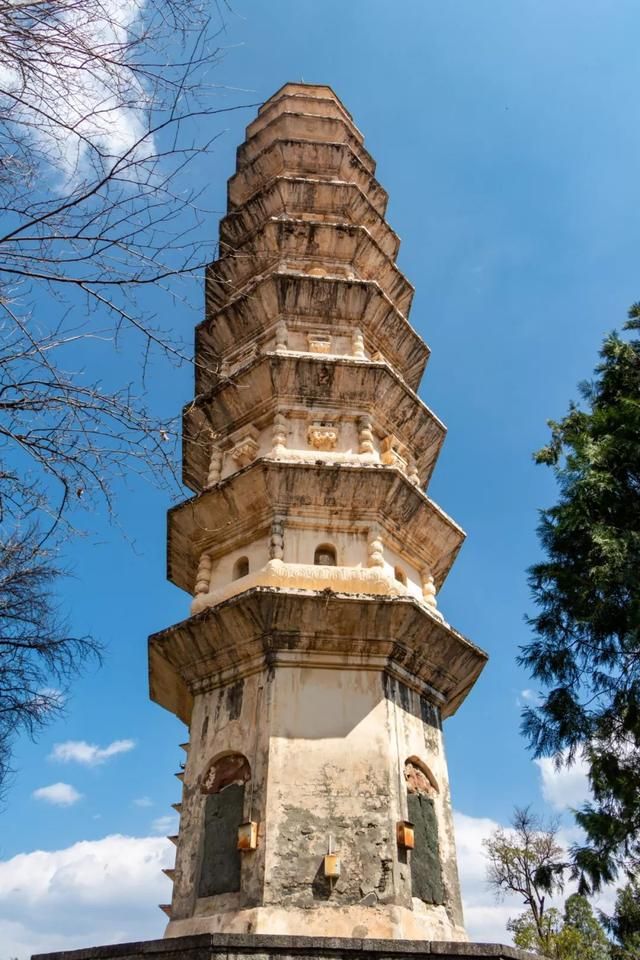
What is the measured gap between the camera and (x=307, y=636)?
8.05 meters

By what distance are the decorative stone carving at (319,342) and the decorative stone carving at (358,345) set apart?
398 millimetres

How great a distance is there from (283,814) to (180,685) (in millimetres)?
2708

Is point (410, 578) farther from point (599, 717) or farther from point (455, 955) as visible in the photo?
point (455, 955)

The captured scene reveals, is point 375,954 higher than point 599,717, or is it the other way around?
point 599,717

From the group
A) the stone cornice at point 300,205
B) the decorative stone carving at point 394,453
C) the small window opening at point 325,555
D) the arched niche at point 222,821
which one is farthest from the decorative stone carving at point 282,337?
the arched niche at point 222,821

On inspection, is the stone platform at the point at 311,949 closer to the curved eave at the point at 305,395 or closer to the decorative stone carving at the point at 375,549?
the decorative stone carving at the point at 375,549

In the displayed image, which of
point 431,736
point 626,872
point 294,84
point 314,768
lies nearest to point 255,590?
point 314,768

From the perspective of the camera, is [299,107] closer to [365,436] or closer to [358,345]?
[358,345]

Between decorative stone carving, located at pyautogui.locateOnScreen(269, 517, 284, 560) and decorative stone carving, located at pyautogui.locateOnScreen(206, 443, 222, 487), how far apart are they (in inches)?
67.1

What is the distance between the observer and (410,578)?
9898mm

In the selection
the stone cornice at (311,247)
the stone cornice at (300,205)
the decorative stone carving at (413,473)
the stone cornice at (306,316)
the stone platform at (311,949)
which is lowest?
the stone platform at (311,949)

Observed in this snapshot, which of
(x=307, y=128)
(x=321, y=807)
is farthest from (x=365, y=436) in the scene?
(x=307, y=128)

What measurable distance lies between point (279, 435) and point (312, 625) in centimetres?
304

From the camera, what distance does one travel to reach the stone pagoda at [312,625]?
695 cm
